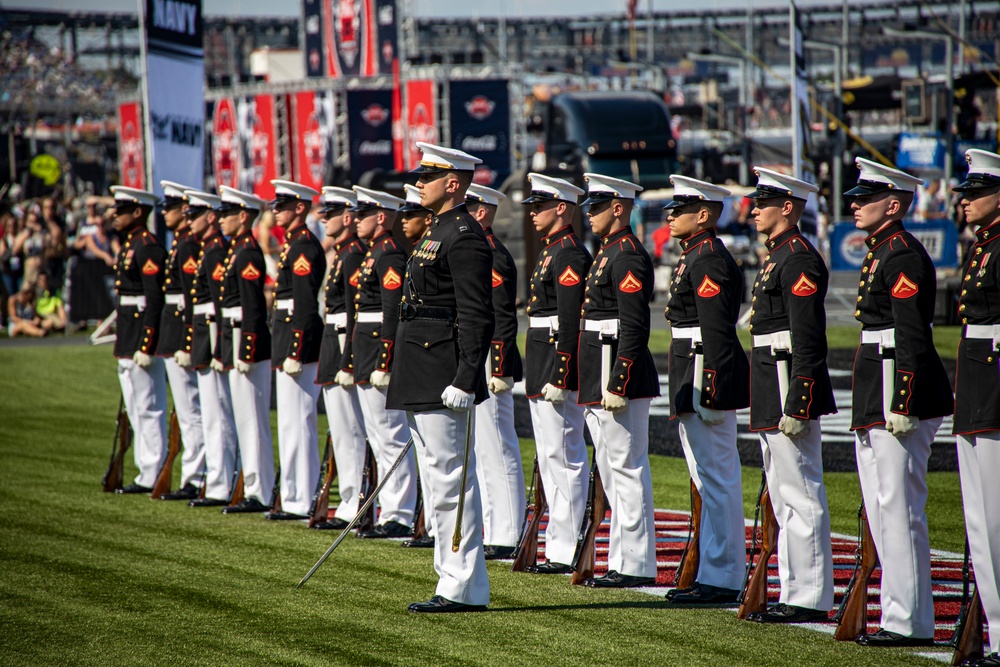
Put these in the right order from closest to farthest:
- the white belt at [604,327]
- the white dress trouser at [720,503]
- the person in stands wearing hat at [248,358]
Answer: the white dress trouser at [720,503]
the white belt at [604,327]
the person in stands wearing hat at [248,358]

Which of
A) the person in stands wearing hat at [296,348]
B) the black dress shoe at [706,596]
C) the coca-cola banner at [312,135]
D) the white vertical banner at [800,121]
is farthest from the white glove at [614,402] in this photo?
the coca-cola banner at [312,135]

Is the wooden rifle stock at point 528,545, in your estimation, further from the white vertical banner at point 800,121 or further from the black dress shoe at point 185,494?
the white vertical banner at point 800,121

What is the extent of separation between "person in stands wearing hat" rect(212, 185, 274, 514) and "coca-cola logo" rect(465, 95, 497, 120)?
1012 inches

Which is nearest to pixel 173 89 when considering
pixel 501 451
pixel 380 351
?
pixel 380 351

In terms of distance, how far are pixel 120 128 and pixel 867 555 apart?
31491mm

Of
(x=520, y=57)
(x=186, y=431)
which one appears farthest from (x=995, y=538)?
(x=520, y=57)

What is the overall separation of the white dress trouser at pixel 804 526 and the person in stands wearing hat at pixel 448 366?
158 centimetres

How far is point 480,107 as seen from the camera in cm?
3556

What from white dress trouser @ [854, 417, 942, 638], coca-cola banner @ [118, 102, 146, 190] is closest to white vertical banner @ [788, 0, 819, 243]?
white dress trouser @ [854, 417, 942, 638]

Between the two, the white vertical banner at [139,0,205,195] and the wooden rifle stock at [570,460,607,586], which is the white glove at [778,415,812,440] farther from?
the white vertical banner at [139,0,205,195]

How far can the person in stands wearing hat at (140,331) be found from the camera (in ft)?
36.1

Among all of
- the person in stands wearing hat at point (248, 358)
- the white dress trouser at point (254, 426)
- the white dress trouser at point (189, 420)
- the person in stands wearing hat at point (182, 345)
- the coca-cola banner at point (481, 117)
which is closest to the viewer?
the person in stands wearing hat at point (248, 358)

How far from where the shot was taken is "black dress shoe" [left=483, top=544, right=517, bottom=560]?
859cm

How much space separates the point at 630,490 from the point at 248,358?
376 cm
